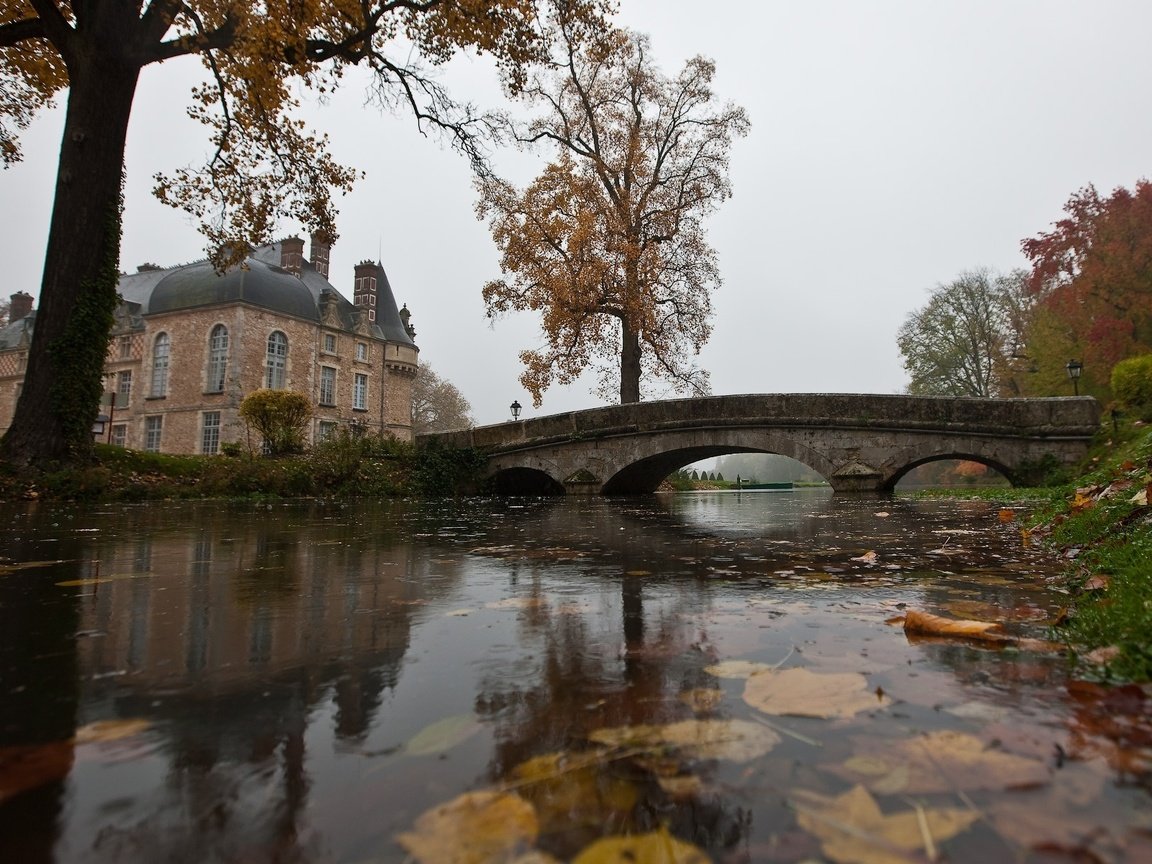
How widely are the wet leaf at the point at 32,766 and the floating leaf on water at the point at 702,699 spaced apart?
92 centimetres

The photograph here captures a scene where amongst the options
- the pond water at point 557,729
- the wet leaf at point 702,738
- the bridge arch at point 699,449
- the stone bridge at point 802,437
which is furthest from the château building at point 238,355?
the wet leaf at point 702,738

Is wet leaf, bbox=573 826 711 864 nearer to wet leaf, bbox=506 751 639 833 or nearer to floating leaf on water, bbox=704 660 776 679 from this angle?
wet leaf, bbox=506 751 639 833

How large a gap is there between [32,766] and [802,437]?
45.1 ft

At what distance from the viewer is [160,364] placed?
34531 mm

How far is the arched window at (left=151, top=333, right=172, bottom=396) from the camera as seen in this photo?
112 feet

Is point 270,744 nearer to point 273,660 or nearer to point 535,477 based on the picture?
point 273,660

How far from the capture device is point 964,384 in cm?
3509

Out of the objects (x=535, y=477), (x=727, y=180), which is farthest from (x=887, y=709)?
(x=727, y=180)

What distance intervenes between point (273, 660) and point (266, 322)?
37.0 m

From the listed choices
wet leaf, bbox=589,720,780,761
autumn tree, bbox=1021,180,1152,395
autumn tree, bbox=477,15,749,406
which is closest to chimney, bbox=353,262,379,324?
autumn tree, bbox=477,15,749,406

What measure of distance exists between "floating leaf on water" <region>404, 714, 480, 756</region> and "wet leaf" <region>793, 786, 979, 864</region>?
0.49 metres

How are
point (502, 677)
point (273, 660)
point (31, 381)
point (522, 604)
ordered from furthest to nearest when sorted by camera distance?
point (31, 381)
point (522, 604)
point (273, 660)
point (502, 677)

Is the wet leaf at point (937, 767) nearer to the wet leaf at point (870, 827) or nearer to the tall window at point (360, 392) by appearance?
the wet leaf at point (870, 827)

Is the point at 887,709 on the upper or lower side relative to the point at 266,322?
lower
